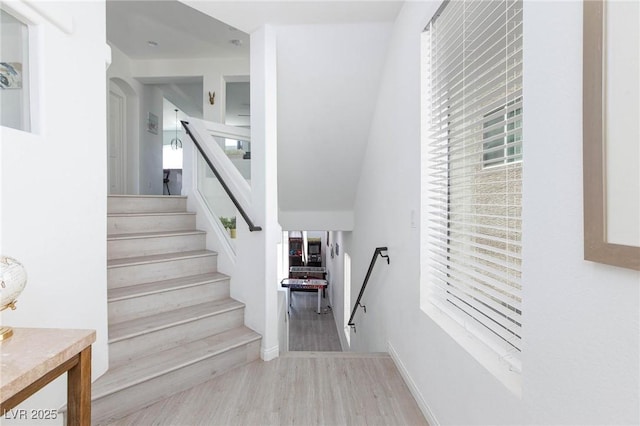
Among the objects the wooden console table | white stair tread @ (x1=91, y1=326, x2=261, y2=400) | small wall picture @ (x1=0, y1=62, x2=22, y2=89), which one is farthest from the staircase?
small wall picture @ (x1=0, y1=62, x2=22, y2=89)

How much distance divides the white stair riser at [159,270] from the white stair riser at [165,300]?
24 cm

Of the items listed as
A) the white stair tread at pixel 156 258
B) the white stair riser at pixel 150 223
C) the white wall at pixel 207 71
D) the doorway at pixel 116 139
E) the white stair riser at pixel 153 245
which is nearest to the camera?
the white stair tread at pixel 156 258

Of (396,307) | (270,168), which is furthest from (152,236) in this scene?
(396,307)

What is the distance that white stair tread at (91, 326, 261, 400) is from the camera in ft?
5.98

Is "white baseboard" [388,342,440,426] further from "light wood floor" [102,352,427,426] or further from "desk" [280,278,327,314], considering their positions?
"desk" [280,278,327,314]

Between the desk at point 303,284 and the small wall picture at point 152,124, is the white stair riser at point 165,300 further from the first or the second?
the desk at point 303,284

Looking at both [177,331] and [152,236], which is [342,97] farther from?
[177,331]

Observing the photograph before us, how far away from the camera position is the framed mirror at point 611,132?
68 centimetres

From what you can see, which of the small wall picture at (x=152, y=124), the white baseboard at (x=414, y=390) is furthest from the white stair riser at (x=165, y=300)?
the small wall picture at (x=152, y=124)

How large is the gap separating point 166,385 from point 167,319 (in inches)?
18.4

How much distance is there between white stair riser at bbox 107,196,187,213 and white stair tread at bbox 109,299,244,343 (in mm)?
1305

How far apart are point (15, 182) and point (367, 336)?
3.37 m

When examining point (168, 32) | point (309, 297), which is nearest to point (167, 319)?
point (168, 32)

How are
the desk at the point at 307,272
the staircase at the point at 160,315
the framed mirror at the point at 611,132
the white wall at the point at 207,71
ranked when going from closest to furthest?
the framed mirror at the point at 611,132
the staircase at the point at 160,315
the white wall at the point at 207,71
the desk at the point at 307,272
